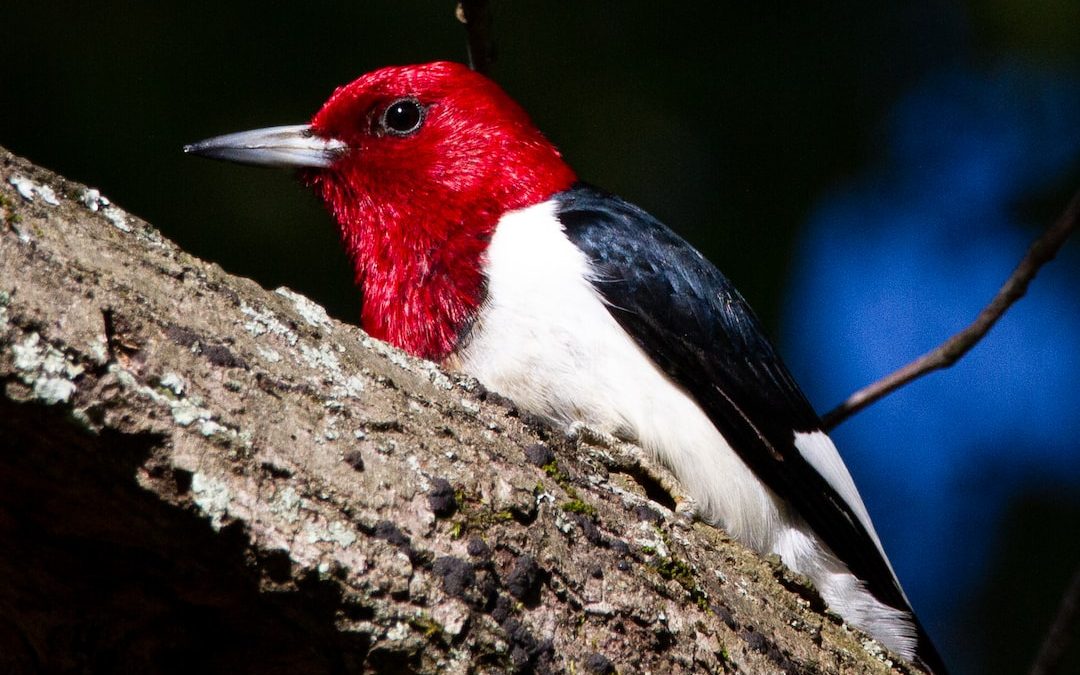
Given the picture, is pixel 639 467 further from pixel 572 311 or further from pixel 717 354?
pixel 717 354

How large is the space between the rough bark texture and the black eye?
1.49 meters

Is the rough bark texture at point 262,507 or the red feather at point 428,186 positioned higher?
the red feather at point 428,186

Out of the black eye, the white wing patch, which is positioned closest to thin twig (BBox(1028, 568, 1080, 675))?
the white wing patch

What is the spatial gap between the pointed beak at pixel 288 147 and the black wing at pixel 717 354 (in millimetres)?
708

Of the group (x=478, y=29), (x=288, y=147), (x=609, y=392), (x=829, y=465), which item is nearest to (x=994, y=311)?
(x=829, y=465)

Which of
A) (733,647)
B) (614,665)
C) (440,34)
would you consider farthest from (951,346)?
(440,34)

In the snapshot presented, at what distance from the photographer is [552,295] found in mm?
2643

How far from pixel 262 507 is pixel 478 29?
153 centimetres

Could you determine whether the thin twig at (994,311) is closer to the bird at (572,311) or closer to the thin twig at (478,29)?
the bird at (572,311)

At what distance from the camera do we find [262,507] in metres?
1.54

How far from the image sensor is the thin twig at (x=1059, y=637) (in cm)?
231

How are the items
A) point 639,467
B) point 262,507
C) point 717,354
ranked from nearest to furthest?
1. point 262,507
2. point 639,467
3. point 717,354

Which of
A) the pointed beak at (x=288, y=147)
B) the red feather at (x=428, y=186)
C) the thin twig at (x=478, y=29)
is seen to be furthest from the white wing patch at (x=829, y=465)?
the pointed beak at (x=288, y=147)

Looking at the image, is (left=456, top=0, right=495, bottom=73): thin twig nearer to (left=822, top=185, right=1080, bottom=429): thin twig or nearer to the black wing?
the black wing
